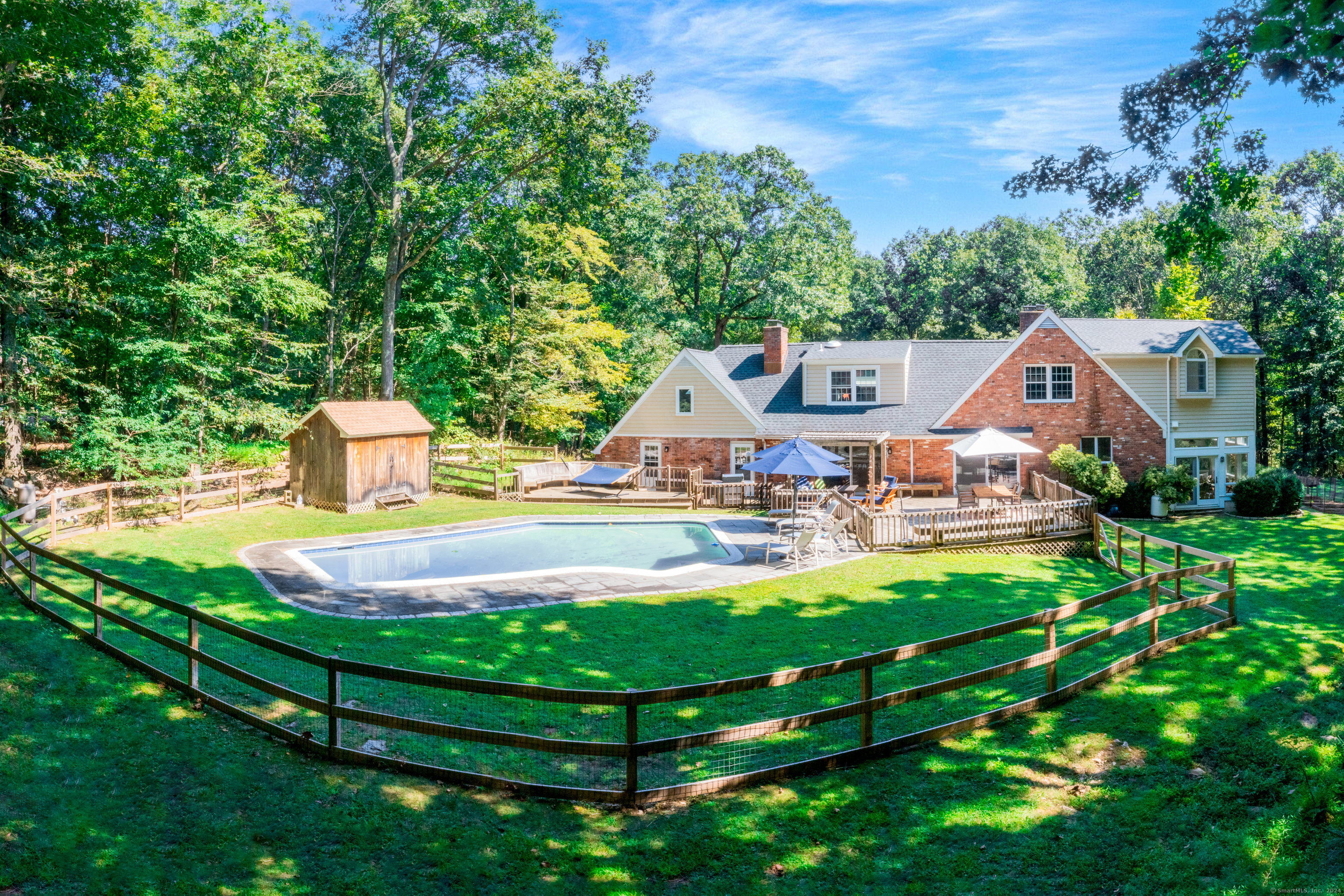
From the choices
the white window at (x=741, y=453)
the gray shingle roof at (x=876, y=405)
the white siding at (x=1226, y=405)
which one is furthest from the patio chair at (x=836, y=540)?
the white siding at (x=1226, y=405)

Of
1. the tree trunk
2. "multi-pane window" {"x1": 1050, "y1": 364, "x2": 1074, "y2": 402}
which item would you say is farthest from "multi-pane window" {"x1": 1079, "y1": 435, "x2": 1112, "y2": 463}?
the tree trunk

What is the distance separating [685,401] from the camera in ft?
97.9

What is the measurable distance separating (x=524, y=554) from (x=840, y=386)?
50.1 ft

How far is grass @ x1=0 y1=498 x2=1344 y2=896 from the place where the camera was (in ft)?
16.3

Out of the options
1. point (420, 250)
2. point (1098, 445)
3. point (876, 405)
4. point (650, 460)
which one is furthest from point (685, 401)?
point (420, 250)

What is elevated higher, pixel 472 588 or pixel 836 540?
pixel 836 540

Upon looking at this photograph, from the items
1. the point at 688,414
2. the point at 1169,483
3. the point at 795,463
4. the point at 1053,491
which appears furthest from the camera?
the point at 688,414

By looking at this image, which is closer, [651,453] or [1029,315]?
[1029,315]

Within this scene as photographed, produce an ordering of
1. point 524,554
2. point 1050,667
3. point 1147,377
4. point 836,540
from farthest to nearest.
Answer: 1. point 1147,377
2. point 836,540
3. point 524,554
4. point 1050,667

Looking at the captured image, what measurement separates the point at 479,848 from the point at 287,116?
3214 centimetres

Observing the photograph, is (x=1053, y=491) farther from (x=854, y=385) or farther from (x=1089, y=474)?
(x=854, y=385)

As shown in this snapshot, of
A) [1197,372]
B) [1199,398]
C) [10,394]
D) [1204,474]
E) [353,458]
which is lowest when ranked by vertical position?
[1204,474]

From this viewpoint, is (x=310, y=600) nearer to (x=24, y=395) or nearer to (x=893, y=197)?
(x=24, y=395)

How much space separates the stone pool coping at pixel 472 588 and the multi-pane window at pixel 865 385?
11553mm
